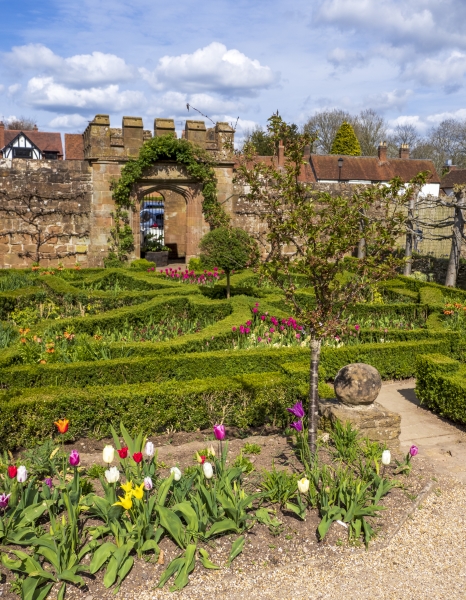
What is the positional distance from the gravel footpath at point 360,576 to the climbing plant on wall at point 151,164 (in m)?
12.3

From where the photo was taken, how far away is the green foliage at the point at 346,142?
4250 centimetres

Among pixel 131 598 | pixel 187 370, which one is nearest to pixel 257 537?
pixel 131 598

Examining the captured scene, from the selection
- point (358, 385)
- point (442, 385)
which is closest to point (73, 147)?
point (442, 385)

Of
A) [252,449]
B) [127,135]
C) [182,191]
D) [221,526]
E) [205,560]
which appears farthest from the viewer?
[182,191]

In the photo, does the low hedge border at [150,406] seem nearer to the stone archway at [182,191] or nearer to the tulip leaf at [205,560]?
the tulip leaf at [205,560]

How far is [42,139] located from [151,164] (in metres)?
39.7

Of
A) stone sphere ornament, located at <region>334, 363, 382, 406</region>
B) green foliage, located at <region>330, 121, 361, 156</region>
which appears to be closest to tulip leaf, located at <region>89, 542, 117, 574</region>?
stone sphere ornament, located at <region>334, 363, 382, 406</region>

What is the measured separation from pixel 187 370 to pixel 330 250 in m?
3.25

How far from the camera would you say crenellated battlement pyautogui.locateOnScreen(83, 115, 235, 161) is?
16.2m

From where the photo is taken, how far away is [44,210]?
54.0ft

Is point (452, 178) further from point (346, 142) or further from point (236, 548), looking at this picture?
point (236, 548)

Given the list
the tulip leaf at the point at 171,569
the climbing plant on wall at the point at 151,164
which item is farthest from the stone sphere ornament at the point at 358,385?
the climbing plant on wall at the point at 151,164

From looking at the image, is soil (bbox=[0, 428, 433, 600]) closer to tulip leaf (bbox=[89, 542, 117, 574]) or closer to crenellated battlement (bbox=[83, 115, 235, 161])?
tulip leaf (bbox=[89, 542, 117, 574])

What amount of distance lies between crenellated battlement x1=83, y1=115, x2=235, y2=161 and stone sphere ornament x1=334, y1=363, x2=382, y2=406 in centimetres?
1107
